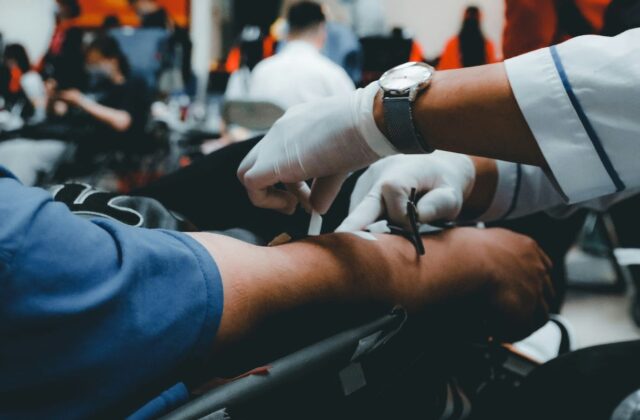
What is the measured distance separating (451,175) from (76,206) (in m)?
0.50

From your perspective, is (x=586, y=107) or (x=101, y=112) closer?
(x=586, y=107)

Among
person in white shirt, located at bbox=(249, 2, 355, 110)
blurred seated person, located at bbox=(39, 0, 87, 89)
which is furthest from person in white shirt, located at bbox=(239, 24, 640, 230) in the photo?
blurred seated person, located at bbox=(39, 0, 87, 89)

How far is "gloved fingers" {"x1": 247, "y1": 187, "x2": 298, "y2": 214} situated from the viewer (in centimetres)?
68

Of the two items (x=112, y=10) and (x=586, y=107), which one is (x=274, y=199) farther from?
(x=112, y=10)

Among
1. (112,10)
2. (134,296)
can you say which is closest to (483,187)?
(134,296)

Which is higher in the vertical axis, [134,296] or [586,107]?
[586,107]

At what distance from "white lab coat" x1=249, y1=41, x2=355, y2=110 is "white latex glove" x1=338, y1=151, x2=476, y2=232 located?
1.70 metres

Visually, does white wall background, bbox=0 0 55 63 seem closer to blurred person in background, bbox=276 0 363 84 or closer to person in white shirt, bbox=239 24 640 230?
blurred person in background, bbox=276 0 363 84

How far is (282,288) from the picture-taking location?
0.48 meters

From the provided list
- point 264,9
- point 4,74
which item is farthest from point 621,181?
Answer: point 264,9

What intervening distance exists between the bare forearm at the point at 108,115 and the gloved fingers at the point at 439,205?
2533 millimetres

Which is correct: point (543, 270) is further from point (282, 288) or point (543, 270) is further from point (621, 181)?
point (282, 288)

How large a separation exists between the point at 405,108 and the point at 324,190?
6.3 inches

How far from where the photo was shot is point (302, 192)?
705mm
